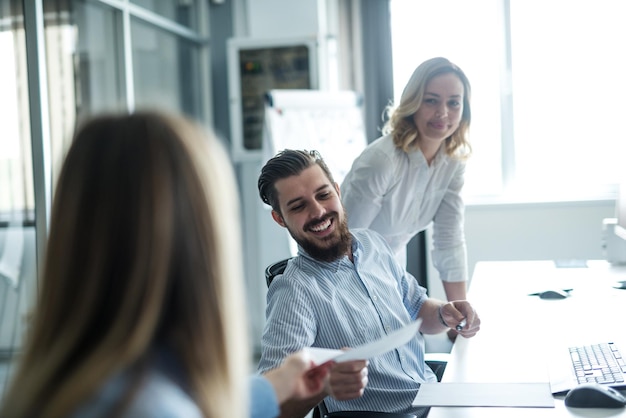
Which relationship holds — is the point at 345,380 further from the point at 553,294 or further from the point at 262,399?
the point at 553,294

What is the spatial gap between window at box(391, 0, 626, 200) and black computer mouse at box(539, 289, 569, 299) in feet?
7.53

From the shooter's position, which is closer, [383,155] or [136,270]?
[136,270]

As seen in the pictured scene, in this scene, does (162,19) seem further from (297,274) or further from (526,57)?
(297,274)

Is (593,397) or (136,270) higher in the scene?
(136,270)

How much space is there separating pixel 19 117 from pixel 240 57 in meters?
1.87

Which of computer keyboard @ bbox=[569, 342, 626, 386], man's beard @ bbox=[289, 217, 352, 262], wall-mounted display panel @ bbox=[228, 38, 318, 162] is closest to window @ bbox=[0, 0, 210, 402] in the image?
wall-mounted display panel @ bbox=[228, 38, 318, 162]

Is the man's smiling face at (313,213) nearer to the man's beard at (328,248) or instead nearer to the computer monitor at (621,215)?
the man's beard at (328,248)

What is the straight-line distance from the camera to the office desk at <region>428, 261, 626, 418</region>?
1.52 m

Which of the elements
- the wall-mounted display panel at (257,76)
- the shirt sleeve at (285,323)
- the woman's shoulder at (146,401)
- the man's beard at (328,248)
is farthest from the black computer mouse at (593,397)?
the wall-mounted display panel at (257,76)

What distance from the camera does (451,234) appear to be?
2854 millimetres

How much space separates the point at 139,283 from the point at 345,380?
0.65 meters

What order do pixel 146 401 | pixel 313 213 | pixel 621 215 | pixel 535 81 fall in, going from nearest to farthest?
pixel 146 401 → pixel 313 213 → pixel 621 215 → pixel 535 81

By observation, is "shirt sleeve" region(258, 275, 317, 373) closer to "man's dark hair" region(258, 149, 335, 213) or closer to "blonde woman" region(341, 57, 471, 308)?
"man's dark hair" region(258, 149, 335, 213)

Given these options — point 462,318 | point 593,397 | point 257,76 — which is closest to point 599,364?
point 593,397
